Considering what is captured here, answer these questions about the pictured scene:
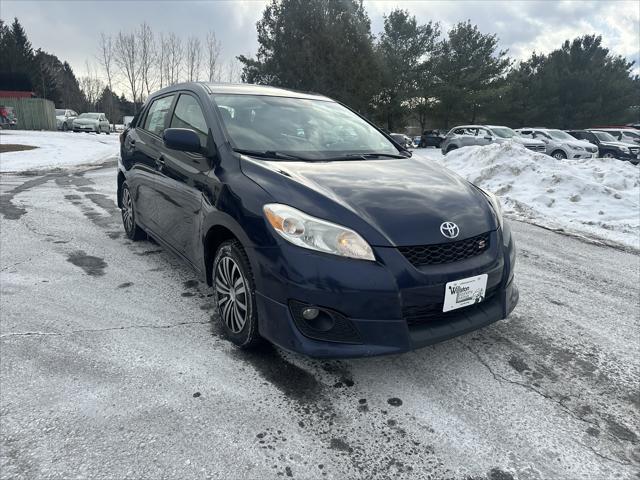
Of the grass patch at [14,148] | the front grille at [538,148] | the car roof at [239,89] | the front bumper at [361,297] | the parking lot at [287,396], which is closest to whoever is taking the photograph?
the parking lot at [287,396]

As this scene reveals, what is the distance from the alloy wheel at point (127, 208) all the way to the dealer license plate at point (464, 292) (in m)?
3.71

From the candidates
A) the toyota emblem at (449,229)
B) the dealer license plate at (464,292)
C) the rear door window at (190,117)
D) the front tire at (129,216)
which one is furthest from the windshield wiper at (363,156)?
the front tire at (129,216)

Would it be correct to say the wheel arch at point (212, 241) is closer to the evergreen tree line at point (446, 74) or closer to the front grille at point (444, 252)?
the front grille at point (444, 252)

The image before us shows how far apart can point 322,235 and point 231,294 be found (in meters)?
0.81

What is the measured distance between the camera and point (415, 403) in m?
2.30

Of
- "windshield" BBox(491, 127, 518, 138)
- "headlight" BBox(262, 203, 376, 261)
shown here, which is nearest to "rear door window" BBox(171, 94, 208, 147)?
"headlight" BBox(262, 203, 376, 261)

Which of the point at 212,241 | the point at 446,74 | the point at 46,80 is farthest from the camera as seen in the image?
the point at 46,80

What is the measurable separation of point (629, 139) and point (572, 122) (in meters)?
19.5

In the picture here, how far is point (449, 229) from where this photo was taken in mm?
2391

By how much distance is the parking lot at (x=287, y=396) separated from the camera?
74.5 inches

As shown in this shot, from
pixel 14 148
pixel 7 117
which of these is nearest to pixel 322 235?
pixel 14 148

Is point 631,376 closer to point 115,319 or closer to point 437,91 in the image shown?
point 115,319

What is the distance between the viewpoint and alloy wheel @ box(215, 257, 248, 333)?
8.54 ft

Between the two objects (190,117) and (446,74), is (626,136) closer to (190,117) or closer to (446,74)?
(446,74)
